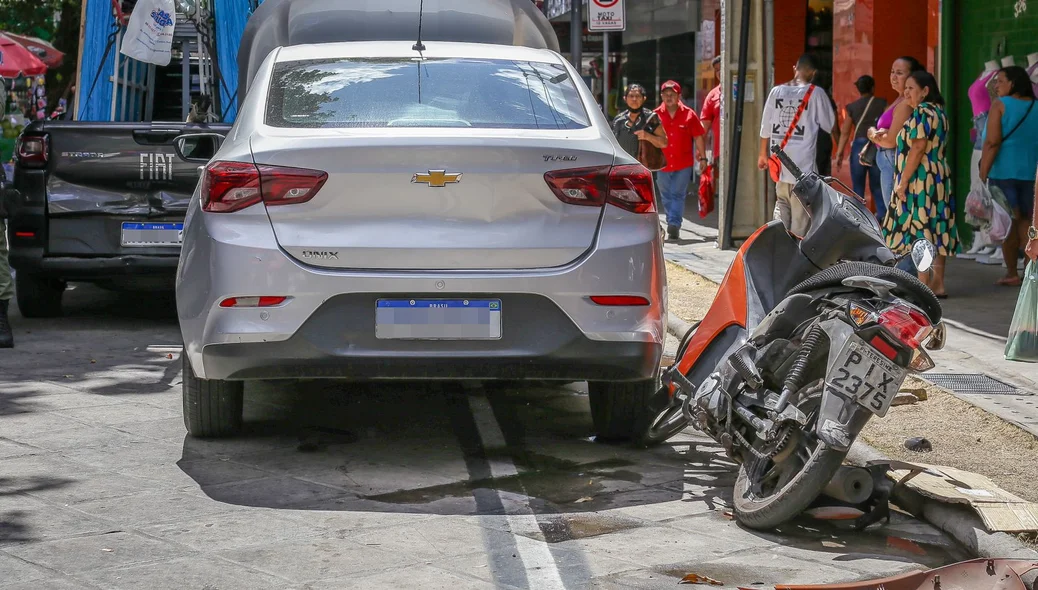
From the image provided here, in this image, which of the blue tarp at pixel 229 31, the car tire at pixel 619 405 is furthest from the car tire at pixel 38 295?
the car tire at pixel 619 405

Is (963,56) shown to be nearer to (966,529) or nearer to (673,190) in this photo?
(673,190)

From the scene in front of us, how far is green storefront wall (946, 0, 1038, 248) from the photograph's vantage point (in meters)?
13.4

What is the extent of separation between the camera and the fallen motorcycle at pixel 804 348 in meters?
4.60

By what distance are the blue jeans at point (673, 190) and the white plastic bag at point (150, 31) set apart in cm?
657

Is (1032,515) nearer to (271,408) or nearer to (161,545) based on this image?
(161,545)

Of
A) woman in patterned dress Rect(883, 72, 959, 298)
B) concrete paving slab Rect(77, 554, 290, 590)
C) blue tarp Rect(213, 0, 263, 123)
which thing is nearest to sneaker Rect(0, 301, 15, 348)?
blue tarp Rect(213, 0, 263, 123)

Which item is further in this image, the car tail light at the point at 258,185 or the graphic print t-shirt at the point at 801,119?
the graphic print t-shirt at the point at 801,119

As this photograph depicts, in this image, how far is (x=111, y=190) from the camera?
30.3 feet

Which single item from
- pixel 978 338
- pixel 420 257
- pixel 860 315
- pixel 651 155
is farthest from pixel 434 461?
pixel 651 155

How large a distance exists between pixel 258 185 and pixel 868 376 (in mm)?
2348

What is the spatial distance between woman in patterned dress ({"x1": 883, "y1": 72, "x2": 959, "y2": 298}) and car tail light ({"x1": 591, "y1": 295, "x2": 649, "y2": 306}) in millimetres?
5267

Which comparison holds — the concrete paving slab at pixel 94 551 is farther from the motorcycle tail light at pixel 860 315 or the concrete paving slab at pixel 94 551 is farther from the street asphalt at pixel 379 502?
the motorcycle tail light at pixel 860 315

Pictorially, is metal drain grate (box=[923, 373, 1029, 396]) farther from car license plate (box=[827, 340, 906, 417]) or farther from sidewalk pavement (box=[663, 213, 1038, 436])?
car license plate (box=[827, 340, 906, 417])

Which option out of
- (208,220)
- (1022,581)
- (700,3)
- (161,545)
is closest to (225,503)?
(161,545)
